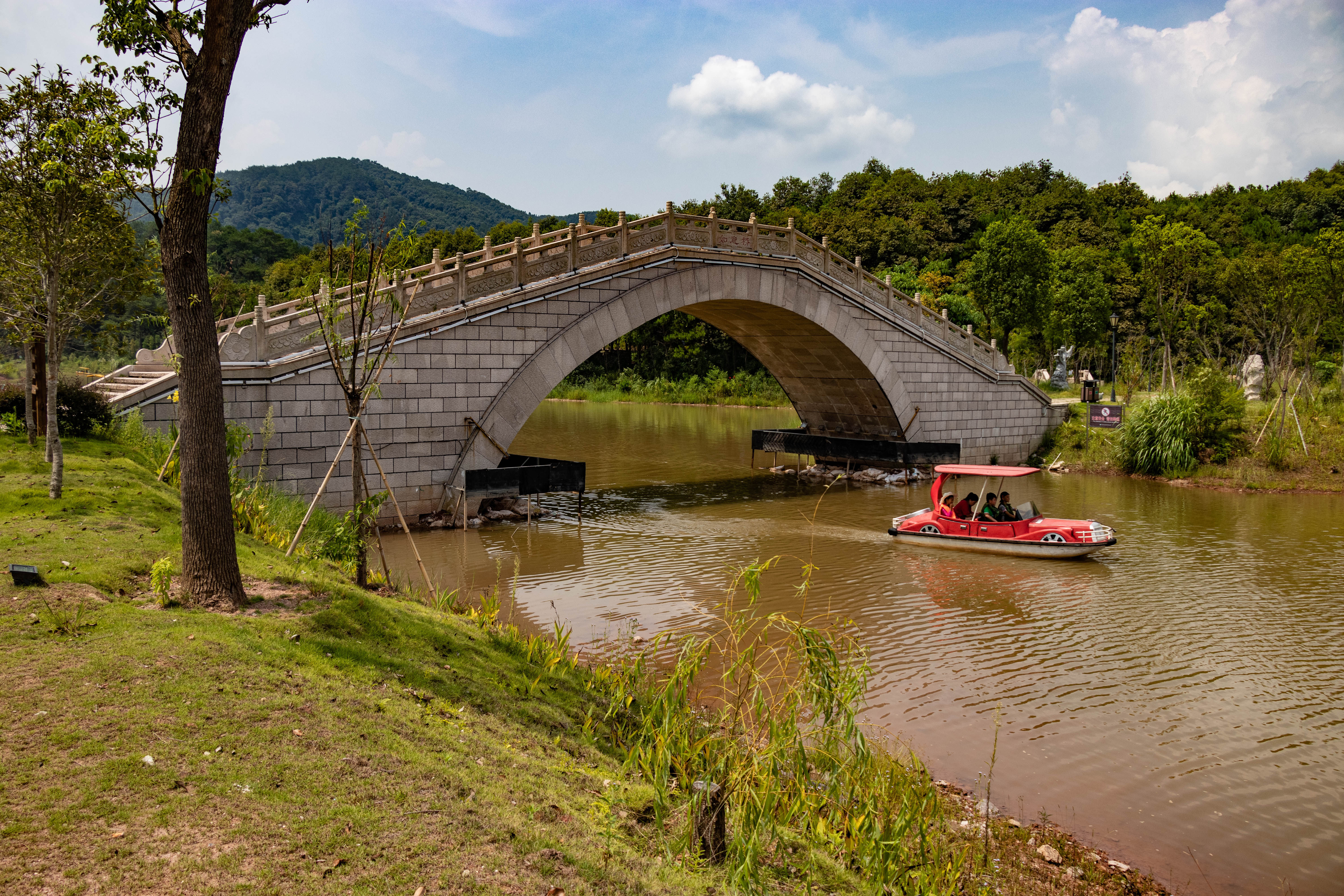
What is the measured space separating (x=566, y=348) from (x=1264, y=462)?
1866 centimetres

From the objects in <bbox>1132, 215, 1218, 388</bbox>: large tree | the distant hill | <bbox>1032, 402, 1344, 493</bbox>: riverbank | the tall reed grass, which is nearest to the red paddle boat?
the tall reed grass

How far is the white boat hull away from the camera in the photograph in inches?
582

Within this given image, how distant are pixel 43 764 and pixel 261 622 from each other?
238 cm

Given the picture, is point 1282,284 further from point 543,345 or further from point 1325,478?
point 543,345

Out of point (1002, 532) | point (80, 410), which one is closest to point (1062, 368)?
point (1002, 532)

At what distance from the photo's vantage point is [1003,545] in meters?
15.4

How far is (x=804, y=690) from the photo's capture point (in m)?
5.54

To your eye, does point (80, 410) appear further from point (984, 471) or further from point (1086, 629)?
point (984, 471)

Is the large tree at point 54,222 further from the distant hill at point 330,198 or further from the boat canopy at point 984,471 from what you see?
the distant hill at point 330,198

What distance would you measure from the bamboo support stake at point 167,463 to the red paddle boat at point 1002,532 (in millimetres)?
11657

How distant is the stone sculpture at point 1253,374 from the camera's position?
3872cm

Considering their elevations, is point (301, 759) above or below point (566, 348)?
below

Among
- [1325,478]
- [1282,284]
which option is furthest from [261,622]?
[1282,284]

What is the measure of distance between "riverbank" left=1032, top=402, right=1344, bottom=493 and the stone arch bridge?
9.49 feet
